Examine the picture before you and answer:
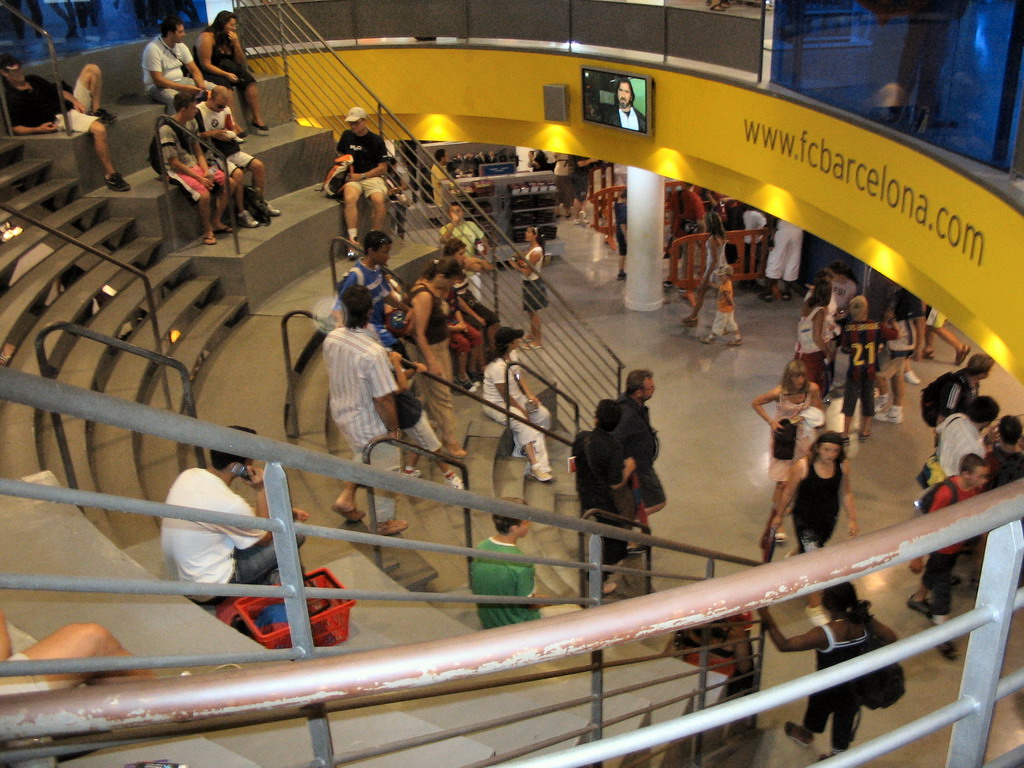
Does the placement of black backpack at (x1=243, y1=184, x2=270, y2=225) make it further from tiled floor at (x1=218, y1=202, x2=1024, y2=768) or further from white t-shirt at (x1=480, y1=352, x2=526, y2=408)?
white t-shirt at (x1=480, y1=352, x2=526, y2=408)

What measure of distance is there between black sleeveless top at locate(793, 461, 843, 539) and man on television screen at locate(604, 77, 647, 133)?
20.7 feet

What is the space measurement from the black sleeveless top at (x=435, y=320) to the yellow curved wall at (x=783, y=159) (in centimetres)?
359

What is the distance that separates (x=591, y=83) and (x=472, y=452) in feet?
19.5

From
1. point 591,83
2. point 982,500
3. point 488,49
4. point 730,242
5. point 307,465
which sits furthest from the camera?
point 730,242

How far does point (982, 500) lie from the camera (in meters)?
1.47

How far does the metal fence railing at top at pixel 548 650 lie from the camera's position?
119cm

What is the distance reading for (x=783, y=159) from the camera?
9672 mm

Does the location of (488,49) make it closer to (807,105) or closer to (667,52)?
(667,52)

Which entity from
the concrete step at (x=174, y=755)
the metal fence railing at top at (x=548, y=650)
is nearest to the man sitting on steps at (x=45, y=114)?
the concrete step at (x=174, y=755)

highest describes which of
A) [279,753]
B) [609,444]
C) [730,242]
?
[279,753]

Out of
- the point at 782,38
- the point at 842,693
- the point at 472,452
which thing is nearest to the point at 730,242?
the point at 782,38

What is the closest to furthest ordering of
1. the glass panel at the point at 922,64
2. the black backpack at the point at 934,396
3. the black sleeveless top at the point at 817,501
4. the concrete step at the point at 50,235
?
the glass panel at the point at 922,64
the black sleeveless top at the point at 817,501
the concrete step at the point at 50,235
the black backpack at the point at 934,396

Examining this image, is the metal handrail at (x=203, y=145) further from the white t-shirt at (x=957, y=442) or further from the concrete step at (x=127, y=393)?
the white t-shirt at (x=957, y=442)

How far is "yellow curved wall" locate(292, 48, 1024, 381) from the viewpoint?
6.59 meters
